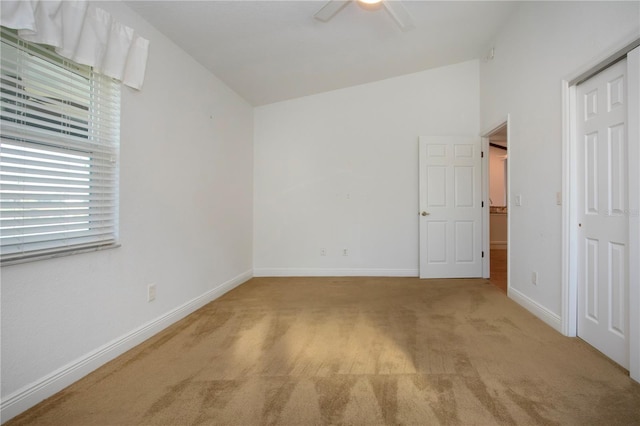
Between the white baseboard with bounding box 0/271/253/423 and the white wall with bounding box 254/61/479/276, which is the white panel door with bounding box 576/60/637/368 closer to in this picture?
the white wall with bounding box 254/61/479/276

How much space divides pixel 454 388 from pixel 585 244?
1.59 meters

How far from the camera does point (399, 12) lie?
2.22 metres

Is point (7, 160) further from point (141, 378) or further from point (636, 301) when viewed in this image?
point (636, 301)

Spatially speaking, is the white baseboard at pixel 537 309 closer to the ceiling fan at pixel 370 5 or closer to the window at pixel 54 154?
the ceiling fan at pixel 370 5

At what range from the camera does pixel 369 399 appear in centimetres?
148

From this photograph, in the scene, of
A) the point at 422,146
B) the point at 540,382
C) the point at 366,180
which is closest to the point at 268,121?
the point at 366,180

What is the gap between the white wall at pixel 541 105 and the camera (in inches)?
77.9

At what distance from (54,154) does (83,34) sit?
731 mm

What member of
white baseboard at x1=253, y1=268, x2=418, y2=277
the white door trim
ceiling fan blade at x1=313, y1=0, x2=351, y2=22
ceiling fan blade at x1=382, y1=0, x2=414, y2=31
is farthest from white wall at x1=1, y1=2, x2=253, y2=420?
the white door trim

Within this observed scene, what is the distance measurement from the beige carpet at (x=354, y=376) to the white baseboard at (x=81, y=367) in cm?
Result: 5

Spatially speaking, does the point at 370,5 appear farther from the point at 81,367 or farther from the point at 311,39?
the point at 81,367

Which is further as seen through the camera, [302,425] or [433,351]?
[433,351]

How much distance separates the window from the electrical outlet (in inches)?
19.5

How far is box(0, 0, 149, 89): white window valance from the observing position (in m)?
1.39
